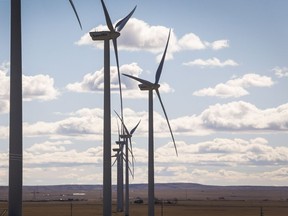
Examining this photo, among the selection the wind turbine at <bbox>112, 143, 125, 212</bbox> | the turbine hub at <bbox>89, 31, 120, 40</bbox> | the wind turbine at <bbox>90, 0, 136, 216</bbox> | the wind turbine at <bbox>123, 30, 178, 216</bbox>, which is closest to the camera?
the wind turbine at <bbox>90, 0, 136, 216</bbox>

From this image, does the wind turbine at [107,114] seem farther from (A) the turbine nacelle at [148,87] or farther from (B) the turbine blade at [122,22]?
(A) the turbine nacelle at [148,87]

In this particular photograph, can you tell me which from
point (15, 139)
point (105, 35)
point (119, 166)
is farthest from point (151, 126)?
point (119, 166)

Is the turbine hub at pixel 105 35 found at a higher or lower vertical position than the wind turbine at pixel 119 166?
higher

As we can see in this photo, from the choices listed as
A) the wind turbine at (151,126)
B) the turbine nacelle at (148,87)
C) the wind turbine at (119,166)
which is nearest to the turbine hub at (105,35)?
the wind turbine at (151,126)

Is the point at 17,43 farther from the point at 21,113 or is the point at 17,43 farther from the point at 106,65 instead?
the point at 106,65

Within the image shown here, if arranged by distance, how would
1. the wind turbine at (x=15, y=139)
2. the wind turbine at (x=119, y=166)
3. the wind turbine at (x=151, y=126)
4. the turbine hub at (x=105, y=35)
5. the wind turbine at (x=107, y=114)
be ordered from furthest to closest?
the wind turbine at (x=119, y=166), the wind turbine at (x=151, y=126), the turbine hub at (x=105, y=35), the wind turbine at (x=107, y=114), the wind turbine at (x=15, y=139)

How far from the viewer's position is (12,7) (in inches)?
1178

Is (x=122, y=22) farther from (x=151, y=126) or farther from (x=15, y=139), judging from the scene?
(x=15, y=139)

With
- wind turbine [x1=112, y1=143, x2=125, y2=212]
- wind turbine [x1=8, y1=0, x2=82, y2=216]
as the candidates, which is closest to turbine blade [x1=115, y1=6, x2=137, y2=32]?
wind turbine [x1=8, y1=0, x2=82, y2=216]

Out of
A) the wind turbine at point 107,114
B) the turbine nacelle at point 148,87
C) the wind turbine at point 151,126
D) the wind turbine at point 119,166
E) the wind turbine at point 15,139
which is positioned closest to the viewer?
the wind turbine at point 15,139

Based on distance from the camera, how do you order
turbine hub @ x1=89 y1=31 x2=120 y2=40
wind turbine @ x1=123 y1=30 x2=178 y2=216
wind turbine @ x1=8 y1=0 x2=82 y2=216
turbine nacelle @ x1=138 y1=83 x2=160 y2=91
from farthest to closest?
turbine nacelle @ x1=138 y1=83 x2=160 y2=91
wind turbine @ x1=123 y1=30 x2=178 y2=216
turbine hub @ x1=89 y1=31 x2=120 y2=40
wind turbine @ x1=8 y1=0 x2=82 y2=216

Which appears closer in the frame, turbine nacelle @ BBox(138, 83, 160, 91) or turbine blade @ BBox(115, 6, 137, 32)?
turbine blade @ BBox(115, 6, 137, 32)

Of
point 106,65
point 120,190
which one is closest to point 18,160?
point 106,65

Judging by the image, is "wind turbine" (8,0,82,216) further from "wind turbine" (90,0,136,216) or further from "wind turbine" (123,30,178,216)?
"wind turbine" (123,30,178,216)
